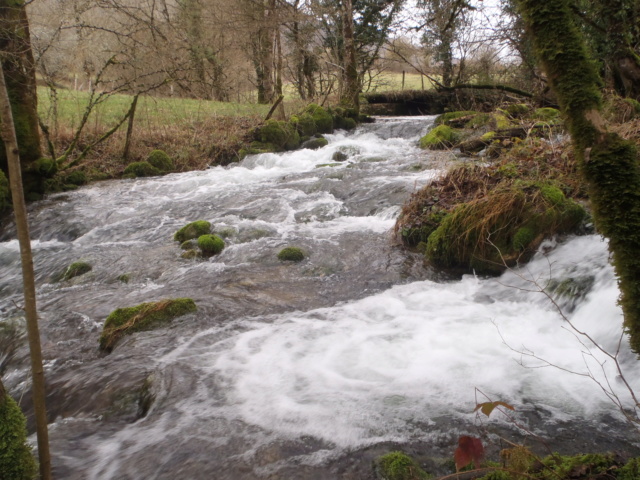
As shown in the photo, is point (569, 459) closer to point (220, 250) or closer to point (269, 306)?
point (269, 306)

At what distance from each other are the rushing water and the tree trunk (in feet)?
42.2

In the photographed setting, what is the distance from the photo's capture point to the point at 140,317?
5.18m

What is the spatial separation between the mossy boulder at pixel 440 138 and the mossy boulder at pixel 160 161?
26.4 feet

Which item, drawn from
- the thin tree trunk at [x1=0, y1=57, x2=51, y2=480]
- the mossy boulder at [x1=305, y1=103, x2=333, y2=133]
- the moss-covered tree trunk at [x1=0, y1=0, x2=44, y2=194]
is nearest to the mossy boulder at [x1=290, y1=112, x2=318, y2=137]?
the mossy boulder at [x1=305, y1=103, x2=333, y2=133]

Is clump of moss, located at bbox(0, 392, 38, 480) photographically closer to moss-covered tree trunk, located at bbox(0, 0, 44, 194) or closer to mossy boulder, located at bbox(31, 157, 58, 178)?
moss-covered tree trunk, located at bbox(0, 0, 44, 194)

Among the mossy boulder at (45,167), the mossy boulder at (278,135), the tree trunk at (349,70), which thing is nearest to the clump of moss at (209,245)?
the mossy boulder at (45,167)

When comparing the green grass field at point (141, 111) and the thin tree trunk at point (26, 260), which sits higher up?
the green grass field at point (141, 111)

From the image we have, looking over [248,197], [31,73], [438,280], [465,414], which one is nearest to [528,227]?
[438,280]

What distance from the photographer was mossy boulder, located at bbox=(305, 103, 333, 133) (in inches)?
701

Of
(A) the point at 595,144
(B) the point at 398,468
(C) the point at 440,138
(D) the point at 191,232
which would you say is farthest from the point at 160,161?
(A) the point at 595,144

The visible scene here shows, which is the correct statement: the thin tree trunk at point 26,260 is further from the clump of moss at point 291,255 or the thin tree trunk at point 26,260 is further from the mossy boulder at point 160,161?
the mossy boulder at point 160,161

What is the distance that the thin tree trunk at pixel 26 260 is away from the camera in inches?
72.4

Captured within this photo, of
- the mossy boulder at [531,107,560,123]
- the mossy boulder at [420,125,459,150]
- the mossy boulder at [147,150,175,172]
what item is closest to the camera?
the mossy boulder at [531,107,560,123]

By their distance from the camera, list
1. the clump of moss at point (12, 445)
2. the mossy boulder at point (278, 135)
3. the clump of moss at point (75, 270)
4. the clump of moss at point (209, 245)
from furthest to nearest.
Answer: the mossy boulder at point (278, 135), the clump of moss at point (209, 245), the clump of moss at point (75, 270), the clump of moss at point (12, 445)
